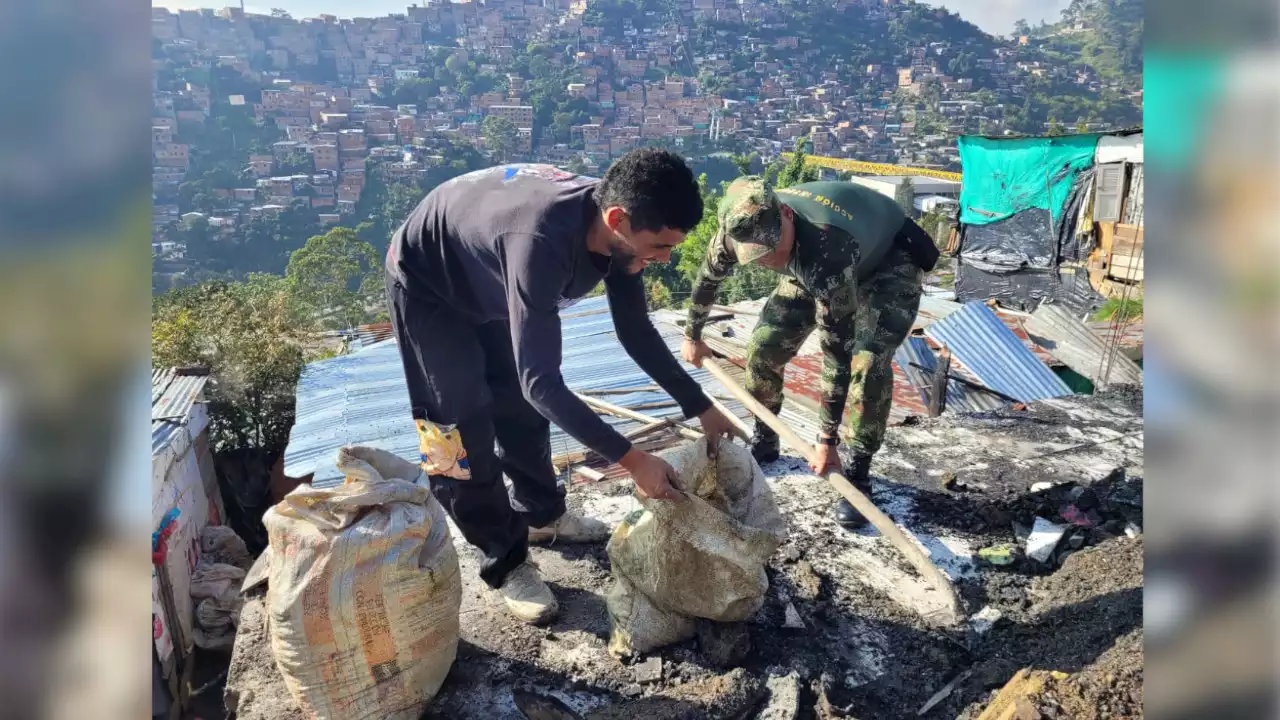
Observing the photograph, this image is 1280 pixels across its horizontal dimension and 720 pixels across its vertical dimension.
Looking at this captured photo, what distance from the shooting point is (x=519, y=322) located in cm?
229

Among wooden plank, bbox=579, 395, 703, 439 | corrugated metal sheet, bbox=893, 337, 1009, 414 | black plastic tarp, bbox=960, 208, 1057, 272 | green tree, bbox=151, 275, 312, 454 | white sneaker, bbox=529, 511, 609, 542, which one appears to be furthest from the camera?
black plastic tarp, bbox=960, 208, 1057, 272

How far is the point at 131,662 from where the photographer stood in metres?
0.72

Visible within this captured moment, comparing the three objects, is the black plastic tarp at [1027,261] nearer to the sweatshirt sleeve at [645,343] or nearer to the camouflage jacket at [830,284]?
the camouflage jacket at [830,284]

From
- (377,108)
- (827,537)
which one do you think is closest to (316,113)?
(377,108)

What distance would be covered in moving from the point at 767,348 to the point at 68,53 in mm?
3479

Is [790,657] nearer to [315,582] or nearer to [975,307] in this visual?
[315,582]

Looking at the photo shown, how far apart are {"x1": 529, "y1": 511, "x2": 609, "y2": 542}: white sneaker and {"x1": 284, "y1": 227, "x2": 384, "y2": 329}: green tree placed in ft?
49.5

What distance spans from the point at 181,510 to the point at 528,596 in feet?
14.1

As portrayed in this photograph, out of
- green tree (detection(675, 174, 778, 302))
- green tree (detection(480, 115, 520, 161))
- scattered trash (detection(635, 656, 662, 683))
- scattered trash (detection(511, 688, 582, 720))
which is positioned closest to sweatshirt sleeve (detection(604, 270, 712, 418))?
scattered trash (detection(635, 656, 662, 683))

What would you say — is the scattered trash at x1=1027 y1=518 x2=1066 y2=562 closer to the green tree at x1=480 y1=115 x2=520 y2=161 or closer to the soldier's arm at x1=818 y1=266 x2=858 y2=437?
the soldier's arm at x1=818 y1=266 x2=858 y2=437

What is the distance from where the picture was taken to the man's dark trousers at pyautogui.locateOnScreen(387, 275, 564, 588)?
110 inches

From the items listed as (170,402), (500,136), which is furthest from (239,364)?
(500,136)

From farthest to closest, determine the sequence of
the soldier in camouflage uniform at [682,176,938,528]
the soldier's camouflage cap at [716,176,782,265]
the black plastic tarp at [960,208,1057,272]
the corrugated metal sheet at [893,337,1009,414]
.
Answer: the black plastic tarp at [960,208,1057,272], the corrugated metal sheet at [893,337,1009,414], the soldier in camouflage uniform at [682,176,938,528], the soldier's camouflage cap at [716,176,782,265]

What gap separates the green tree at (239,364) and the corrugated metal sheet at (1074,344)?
8.59 metres
